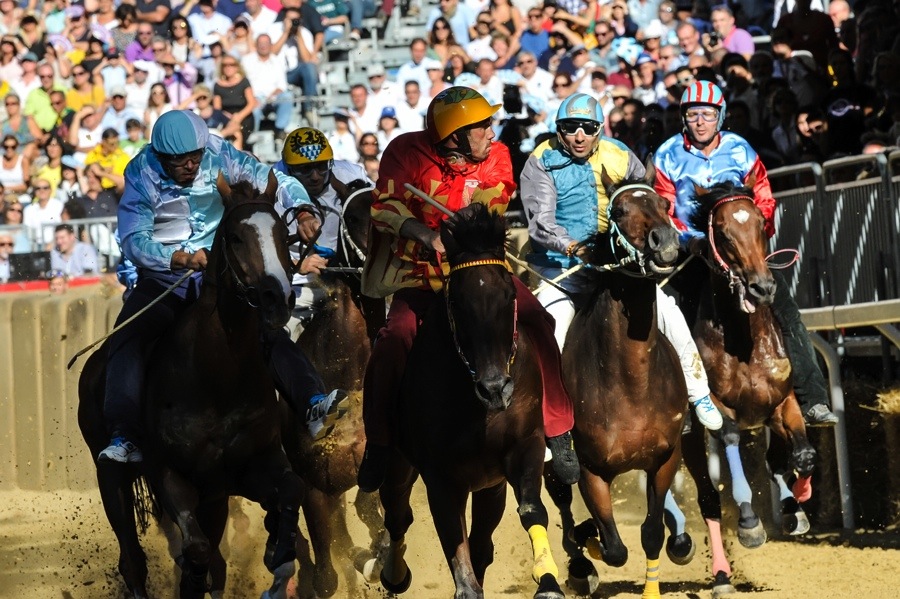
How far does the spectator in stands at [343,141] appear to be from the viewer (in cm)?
1623

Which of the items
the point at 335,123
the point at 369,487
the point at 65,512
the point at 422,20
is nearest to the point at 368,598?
the point at 369,487

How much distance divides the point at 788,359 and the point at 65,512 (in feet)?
22.0

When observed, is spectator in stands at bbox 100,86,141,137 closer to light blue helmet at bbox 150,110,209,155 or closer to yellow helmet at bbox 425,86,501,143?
light blue helmet at bbox 150,110,209,155

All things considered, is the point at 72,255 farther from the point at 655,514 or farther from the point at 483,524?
the point at 483,524

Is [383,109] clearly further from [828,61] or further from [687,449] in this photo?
[687,449]

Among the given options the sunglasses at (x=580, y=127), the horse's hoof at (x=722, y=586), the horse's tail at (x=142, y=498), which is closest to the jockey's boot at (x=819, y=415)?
the horse's hoof at (x=722, y=586)

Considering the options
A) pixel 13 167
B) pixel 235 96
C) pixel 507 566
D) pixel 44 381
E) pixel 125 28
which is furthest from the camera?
pixel 125 28

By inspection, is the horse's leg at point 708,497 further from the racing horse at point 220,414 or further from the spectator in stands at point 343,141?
the spectator in stands at point 343,141

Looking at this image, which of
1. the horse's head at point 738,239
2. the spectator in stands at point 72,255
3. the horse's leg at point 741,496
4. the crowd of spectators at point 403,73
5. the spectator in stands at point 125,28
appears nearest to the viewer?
the horse's head at point 738,239

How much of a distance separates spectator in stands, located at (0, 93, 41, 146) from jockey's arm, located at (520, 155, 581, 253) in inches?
408

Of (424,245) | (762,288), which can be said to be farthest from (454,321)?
(762,288)

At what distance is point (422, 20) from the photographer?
18.6 m

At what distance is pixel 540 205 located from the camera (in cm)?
927

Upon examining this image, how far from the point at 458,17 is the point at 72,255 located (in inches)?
212
